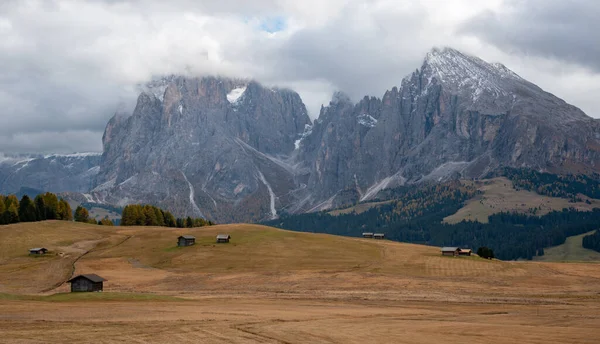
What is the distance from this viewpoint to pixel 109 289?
108938 mm

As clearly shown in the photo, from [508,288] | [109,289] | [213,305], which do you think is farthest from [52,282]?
[508,288]

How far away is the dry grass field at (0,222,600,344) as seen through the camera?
56.1 m

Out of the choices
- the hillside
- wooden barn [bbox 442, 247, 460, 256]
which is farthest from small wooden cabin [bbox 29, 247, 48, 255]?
wooden barn [bbox 442, 247, 460, 256]

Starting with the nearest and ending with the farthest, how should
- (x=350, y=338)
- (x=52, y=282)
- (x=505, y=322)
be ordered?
(x=350, y=338), (x=505, y=322), (x=52, y=282)

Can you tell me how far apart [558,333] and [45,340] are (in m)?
40.6

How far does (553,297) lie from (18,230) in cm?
13719

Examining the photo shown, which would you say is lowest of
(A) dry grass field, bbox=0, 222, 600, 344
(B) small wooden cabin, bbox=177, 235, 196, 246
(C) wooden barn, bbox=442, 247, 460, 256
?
(A) dry grass field, bbox=0, 222, 600, 344

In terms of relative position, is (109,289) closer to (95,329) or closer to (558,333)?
(95,329)

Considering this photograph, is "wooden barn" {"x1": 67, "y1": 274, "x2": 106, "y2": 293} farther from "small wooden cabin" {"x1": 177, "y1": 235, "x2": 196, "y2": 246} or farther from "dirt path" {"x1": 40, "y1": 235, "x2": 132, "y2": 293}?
"small wooden cabin" {"x1": 177, "y1": 235, "x2": 196, "y2": 246}

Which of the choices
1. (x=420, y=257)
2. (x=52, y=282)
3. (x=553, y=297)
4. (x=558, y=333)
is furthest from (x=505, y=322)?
(x=420, y=257)

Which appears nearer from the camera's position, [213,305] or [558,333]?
[558,333]

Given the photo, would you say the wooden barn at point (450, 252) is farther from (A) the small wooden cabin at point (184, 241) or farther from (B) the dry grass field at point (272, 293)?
(A) the small wooden cabin at point (184, 241)

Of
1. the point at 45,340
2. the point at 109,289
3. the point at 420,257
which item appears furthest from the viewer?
the point at 420,257

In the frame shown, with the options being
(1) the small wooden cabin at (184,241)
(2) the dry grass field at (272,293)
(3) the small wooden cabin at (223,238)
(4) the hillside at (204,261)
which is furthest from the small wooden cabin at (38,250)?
(3) the small wooden cabin at (223,238)
